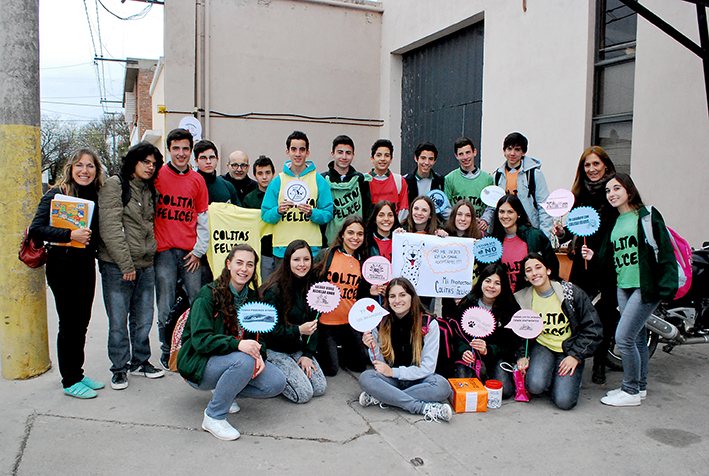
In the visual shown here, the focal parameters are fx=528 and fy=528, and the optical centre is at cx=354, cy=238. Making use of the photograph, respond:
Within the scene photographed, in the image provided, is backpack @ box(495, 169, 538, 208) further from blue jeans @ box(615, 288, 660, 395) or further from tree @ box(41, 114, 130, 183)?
tree @ box(41, 114, 130, 183)

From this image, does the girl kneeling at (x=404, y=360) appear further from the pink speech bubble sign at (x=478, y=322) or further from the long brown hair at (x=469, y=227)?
the long brown hair at (x=469, y=227)

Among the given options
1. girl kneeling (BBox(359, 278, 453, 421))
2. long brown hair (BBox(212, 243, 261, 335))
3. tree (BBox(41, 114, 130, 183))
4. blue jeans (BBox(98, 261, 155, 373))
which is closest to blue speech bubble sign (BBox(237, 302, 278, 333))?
long brown hair (BBox(212, 243, 261, 335))

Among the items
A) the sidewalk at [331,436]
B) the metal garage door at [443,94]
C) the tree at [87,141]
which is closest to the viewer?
the sidewalk at [331,436]

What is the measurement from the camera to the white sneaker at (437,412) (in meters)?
3.60

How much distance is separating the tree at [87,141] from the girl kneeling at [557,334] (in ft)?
134

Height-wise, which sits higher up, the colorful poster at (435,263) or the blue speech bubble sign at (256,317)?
the colorful poster at (435,263)

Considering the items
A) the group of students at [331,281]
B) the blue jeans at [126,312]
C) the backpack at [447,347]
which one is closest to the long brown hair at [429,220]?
the group of students at [331,281]

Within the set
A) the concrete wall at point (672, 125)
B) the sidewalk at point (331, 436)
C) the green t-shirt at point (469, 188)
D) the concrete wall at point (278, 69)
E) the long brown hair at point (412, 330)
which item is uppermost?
the concrete wall at point (278, 69)

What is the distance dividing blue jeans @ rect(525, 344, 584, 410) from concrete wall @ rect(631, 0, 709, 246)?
9.12 feet

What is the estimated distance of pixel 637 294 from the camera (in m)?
3.87

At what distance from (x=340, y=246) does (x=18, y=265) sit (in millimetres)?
2548

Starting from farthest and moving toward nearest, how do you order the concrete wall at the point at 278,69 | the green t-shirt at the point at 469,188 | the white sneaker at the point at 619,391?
the concrete wall at the point at 278,69 → the green t-shirt at the point at 469,188 → the white sneaker at the point at 619,391

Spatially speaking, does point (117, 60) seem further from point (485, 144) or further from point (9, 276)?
point (9, 276)

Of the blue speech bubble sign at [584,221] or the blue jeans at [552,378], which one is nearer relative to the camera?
the blue jeans at [552,378]
